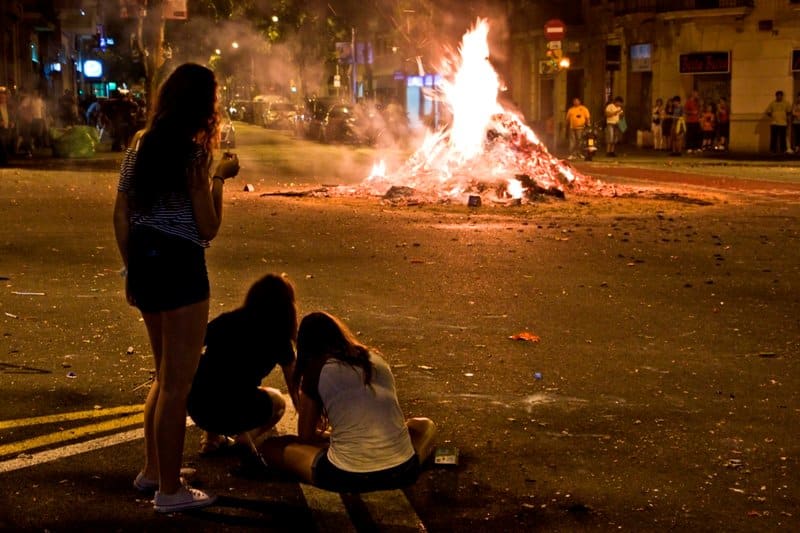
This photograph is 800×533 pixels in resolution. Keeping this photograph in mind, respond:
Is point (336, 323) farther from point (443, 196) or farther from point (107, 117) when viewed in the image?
point (107, 117)

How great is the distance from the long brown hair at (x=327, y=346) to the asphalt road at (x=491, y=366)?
2.01ft

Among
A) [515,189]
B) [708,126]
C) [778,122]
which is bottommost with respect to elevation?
[515,189]

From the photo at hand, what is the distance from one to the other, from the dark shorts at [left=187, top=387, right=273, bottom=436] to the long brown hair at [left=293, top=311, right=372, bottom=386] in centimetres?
45

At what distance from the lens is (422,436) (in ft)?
16.7

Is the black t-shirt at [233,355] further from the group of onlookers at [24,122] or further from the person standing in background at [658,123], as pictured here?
the person standing in background at [658,123]

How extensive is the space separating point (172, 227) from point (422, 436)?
149cm

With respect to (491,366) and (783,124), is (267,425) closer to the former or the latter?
(491,366)

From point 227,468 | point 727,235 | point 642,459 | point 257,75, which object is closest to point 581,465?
point 642,459

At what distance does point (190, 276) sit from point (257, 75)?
3845 inches

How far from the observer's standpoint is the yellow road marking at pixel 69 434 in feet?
18.1

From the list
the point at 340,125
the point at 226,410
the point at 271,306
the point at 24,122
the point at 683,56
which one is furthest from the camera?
the point at 340,125

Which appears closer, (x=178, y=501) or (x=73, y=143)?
(x=178, y=501)

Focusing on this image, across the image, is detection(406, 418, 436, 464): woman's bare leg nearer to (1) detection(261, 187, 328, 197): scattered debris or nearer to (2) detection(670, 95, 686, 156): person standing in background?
(1) detection(261, 187, 328, 197): scattered debris

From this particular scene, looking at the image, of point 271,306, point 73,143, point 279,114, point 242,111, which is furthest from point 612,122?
point 242,111
